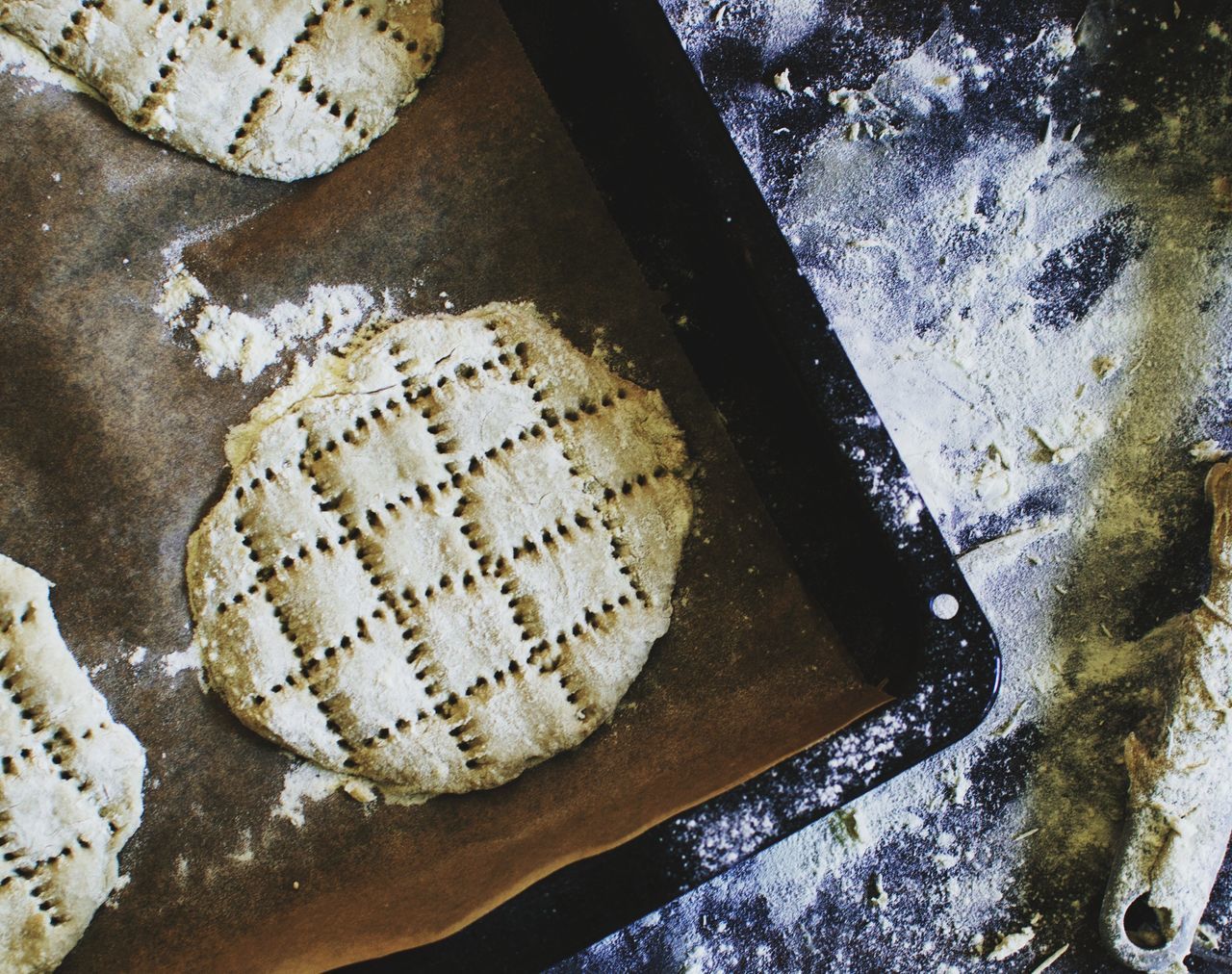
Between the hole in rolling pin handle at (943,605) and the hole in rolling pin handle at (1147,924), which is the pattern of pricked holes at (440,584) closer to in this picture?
the hole in rolling pin handle at (943,605)

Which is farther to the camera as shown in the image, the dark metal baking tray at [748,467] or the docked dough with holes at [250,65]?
the docked dough with holes at [250,65]

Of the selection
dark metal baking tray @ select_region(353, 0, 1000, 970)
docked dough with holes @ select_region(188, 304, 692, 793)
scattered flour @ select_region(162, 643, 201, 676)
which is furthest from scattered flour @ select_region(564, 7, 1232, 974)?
scattered flour @ select_region(162, 643, 201, 676)

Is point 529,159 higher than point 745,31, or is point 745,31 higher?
point 745,31

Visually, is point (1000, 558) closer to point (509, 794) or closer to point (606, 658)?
point (606, 658)

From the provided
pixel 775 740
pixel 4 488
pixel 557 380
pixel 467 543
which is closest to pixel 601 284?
pixel 557 380

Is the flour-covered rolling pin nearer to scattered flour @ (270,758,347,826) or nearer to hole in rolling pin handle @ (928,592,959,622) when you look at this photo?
hole in rolling pin handle @ (928,592,959,622)

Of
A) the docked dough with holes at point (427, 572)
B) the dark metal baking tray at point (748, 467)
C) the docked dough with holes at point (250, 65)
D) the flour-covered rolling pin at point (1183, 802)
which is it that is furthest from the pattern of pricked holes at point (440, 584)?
the flour-covered rolling pin at point (1183, 802)

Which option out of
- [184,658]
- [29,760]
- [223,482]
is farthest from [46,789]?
[223,482]
